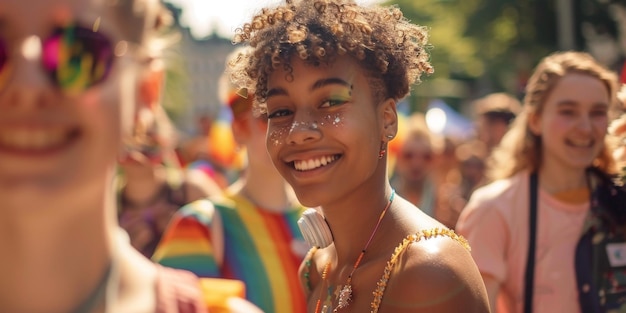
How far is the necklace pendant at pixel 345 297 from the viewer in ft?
9.66

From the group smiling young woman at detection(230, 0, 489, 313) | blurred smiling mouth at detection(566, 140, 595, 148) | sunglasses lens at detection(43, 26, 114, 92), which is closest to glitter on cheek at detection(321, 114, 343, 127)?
smiling young woman at detection(230, 0, 489, 313)

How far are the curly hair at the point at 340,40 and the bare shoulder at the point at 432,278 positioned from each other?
53 centimetres

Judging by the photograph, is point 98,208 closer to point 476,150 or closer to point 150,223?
point 150,223

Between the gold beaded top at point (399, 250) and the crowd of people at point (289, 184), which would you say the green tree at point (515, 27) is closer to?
the crowd of people at point (289, 184)

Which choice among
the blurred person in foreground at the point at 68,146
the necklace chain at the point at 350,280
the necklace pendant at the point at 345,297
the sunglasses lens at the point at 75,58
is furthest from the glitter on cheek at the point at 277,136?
the sunglasses lens at the point at 75,58

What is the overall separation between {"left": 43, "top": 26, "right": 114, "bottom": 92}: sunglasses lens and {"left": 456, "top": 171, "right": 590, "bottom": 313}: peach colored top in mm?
3115

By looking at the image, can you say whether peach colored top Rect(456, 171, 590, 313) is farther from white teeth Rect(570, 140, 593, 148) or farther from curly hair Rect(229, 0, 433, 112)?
curly hair Rect(229, 0, 433, 112)

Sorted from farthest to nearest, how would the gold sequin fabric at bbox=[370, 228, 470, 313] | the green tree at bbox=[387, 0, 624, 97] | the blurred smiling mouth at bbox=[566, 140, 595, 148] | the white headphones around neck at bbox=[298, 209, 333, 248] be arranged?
1. the green tree at bbox=[387, 0, 624, 97]
2. the blurred smiling mouth at bbox=[566, 140, 595, 148]
3. the white headphones around neck at bbox=[298, 209, 333, 248]
4. the gold sequin fabric at bbox=[370, 228, 470, 313]

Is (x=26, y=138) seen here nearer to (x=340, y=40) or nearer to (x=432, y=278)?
(x=432, y=278)

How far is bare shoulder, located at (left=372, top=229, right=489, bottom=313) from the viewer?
2.63m

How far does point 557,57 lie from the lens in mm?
5105

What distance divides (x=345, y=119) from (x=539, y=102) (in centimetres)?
234

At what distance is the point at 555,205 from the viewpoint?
188 inches

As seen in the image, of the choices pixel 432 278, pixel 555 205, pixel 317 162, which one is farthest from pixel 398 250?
pixel 555 205
